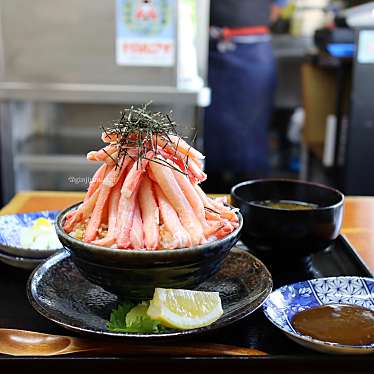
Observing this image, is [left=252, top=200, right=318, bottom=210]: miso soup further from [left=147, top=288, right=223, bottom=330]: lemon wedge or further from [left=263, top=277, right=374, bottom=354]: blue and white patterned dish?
[left=147, top=288, right=223, bottom=330]: lemon wedge

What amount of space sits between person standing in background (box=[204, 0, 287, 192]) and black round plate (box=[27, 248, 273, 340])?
7.31ft

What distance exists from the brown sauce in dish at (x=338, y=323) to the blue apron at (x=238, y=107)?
98.0 inches

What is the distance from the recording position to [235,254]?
1.07 meters

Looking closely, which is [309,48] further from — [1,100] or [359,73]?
[1,100]

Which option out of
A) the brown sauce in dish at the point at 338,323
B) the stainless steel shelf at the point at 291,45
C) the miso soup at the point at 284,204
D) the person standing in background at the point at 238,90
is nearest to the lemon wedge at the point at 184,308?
the brown sauce in dish at the point at 338,323

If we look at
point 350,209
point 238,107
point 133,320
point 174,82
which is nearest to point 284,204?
point 350,209

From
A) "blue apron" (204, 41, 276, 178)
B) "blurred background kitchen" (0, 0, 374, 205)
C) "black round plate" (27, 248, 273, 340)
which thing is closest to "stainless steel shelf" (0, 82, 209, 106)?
"blurred background kitchen" (0, 0, 374, 205)

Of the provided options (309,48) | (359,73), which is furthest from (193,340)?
(309,48)

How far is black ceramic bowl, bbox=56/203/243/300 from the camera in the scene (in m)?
0.80

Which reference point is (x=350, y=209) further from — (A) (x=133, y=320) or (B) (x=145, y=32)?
(B) (x=145, y=32)

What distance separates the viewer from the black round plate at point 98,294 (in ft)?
2.65

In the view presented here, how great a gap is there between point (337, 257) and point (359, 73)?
5.79 feet

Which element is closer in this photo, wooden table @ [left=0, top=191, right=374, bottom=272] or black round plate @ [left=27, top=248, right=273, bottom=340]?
black round plate @ [left=27, top=248, right=273, bottom=340]

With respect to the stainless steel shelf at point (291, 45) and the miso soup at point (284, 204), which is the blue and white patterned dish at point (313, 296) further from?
the stainless steel shelf at point (291, 45)
